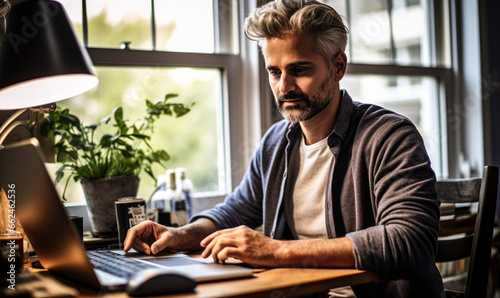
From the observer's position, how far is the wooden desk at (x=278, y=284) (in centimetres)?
96

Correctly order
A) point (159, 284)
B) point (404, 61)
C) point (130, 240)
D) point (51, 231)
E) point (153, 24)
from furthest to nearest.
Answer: point (404, 61)
point (153, 24)
point (130, 240)
point (51, 231)
point (159, 284)

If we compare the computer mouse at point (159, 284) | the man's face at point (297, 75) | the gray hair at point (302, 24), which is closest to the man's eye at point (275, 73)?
the man's face at point (297, 75)

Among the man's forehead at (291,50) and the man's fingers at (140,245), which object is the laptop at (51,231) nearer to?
the man's fingers at (140,245)

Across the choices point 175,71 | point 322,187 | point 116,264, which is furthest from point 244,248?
point 175,71

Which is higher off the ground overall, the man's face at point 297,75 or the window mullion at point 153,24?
the window mullion at point 153,24

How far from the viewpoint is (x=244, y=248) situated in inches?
45.8

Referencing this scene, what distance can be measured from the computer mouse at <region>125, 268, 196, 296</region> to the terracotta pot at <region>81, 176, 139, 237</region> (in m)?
0.83

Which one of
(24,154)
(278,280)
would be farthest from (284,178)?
(24,154)

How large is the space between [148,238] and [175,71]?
94 centimetres

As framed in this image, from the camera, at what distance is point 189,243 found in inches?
58.0

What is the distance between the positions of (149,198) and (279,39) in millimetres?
827

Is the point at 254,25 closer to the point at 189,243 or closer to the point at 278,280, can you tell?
the point at 189,243

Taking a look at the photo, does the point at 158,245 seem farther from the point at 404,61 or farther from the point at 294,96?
the point at 404,61

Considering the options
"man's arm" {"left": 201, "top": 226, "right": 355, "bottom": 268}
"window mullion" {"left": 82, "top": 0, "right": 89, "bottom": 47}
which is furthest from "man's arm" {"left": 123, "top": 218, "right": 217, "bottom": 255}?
"window mullion" {"left": 82, "top": 0, "right": 89, "bottom": 47}
